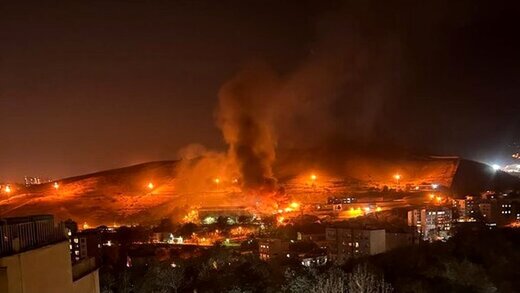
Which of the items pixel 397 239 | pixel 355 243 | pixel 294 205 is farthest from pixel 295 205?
pixel 397 239

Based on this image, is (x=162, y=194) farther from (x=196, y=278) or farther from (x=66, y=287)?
(x=66, y=287)

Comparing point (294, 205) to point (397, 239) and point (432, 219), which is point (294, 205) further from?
point (397, 239)

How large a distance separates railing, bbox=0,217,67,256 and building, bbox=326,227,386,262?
59.0 feet

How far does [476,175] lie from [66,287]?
53943 mm

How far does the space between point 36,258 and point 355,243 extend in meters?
19.8

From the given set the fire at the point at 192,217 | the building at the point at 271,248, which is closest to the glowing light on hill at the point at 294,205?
the fire at the point at 192,217

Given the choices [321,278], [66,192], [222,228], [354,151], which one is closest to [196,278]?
[321,278]

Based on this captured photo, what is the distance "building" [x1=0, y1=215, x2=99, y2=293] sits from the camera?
3.10 meters

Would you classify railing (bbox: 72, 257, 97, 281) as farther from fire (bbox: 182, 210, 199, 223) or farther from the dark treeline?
fire (bbox: 182, 210, 199, 223)

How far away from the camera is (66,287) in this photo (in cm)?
370

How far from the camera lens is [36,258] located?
3.34m

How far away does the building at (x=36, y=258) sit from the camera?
10.2 feet

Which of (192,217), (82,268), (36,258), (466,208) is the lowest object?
(466,208)

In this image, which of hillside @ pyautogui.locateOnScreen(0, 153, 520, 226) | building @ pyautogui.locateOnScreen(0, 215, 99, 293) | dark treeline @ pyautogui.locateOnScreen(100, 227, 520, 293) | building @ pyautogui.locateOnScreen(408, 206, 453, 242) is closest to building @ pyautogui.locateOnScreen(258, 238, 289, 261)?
dark treeline @ pyautogui.locateOnScreen(100, 227, 520, 293)
